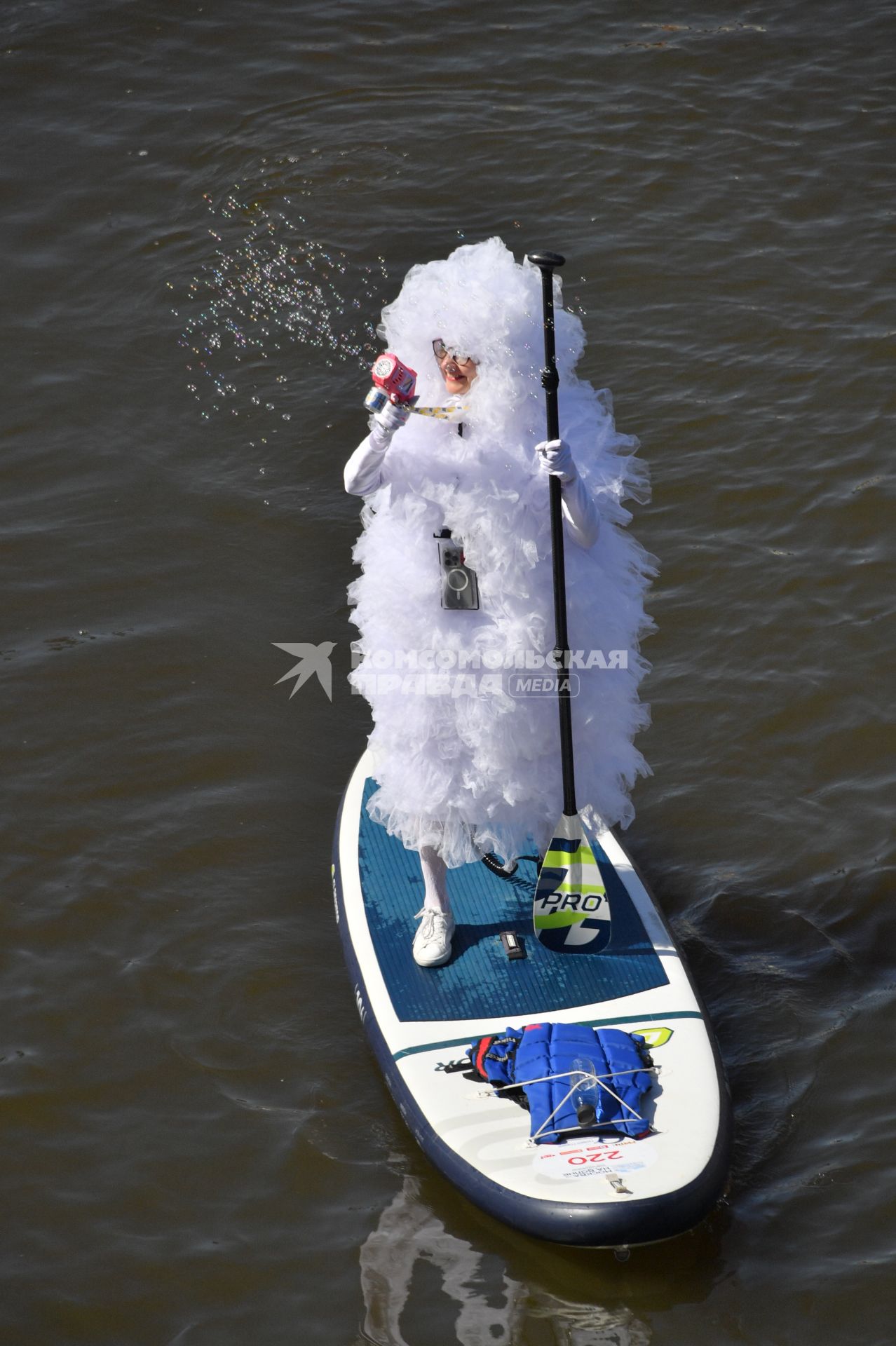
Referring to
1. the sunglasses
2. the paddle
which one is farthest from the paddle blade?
the sunglasses

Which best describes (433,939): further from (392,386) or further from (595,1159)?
(392,386)

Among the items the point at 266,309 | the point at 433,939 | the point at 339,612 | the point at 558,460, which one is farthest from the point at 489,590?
the point at 266,309

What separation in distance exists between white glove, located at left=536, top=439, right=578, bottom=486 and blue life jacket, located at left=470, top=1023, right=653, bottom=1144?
5.70ft

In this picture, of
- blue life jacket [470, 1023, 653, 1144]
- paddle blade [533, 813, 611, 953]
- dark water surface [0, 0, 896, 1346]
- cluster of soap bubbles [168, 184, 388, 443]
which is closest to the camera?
blue life jacket [470, 1023, 653, 1144]

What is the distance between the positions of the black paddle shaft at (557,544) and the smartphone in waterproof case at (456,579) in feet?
0.84

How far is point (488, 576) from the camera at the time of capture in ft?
14.1

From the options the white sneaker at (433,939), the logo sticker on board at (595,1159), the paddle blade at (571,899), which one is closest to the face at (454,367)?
the paddle blade at (571,899)

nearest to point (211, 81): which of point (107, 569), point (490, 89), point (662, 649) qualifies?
point (490, 89)

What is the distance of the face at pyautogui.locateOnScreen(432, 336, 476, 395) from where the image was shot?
164 inches

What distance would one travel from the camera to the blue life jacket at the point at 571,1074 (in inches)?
168

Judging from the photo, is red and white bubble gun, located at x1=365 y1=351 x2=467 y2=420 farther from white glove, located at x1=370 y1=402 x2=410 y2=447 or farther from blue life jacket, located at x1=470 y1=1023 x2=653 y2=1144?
blue life jacket, located at x1=470 y1=1023 x2=653 y2=1144

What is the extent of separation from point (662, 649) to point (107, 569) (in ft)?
8.95

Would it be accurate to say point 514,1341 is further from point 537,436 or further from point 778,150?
point 778,150

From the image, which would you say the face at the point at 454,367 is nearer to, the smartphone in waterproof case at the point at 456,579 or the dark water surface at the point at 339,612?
the smartphone in waterproof case at the point at 456,579
